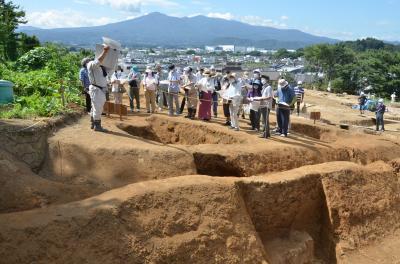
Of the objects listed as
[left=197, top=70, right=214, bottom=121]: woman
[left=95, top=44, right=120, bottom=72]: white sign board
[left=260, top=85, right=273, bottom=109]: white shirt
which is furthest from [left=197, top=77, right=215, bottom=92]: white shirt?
[left=95, top=44, right=120, bottom=72]: white sign board

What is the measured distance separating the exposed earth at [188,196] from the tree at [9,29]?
1373 centimetres

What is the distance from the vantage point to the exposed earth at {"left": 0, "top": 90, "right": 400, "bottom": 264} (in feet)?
23.5

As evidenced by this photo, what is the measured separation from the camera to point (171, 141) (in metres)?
13.8

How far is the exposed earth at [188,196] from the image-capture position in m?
7.15

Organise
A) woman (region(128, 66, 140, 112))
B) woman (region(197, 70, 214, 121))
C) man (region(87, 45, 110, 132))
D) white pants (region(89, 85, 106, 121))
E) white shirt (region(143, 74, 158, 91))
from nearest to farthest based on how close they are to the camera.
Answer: man (region(87, 45, 110, 132)) < white pants (region(89, 85, 106, 121)) < woman (region(197, 70, 214, 121)) < white shirt (region(143, 74, 158, 91)) < woman (region(128, 66, 140, 112))

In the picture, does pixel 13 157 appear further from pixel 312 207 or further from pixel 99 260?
pixel 312 207

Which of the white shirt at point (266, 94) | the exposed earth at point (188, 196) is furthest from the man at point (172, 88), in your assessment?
the white shirt at point (266, 94)

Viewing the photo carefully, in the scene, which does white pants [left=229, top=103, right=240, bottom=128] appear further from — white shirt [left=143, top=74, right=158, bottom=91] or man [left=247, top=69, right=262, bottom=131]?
white shirt [left=143, top=74, right=158, bottom=91]

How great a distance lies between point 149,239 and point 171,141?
6494mm

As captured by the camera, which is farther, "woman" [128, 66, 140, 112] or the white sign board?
"woman" [128, 66, 140, 112]

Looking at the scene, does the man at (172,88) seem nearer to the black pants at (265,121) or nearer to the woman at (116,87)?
the woman at (116,87)

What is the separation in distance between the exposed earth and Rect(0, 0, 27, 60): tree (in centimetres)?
1373

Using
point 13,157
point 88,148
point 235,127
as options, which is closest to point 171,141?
point 235,127

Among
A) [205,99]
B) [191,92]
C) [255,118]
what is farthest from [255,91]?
[191,92]
